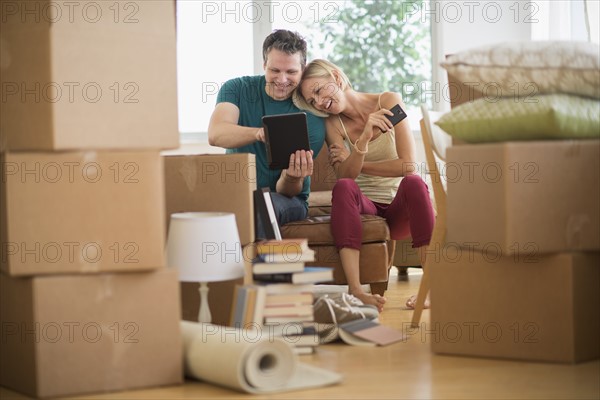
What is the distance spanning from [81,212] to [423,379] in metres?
1.01

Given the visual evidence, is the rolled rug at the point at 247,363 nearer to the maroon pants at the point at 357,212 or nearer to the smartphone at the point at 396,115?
the maroon pants at the point at 357,212

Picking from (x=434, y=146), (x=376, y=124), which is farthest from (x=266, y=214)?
(x=376, y=124)

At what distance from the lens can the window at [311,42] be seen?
19.7 feet

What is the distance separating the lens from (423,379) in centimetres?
246

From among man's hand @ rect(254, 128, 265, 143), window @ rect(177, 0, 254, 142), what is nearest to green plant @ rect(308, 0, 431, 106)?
window @ rect(177, 0, 254, 142)

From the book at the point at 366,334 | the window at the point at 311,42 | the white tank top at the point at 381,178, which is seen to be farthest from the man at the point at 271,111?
the window at the point at 311,42

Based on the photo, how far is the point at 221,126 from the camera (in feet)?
11.8

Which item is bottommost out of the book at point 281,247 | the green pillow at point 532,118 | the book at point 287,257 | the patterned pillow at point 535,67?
the book at point 287,257

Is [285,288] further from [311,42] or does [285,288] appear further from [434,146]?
[311,42]

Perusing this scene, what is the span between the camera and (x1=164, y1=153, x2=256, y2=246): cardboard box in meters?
3.11

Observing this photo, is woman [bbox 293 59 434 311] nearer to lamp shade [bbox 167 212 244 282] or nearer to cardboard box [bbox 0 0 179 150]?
lamp shade [bbox 167 212 244 282]

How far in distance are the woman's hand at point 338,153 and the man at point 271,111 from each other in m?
0.07

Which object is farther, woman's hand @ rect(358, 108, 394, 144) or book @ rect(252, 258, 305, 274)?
woman's hand @ rect(358, 108, 394, 144)

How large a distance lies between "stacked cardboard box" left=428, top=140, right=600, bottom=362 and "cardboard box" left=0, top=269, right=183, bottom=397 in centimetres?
86
